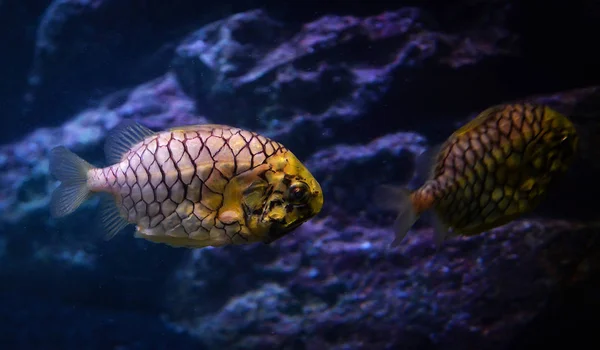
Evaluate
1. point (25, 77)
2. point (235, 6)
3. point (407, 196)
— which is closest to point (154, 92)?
point (235, 6)

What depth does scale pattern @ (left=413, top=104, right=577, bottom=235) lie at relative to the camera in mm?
2439

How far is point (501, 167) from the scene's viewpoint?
2.44 meters

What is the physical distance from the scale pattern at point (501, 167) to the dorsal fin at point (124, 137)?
1.69 meters

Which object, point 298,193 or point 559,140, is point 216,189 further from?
point 559,140

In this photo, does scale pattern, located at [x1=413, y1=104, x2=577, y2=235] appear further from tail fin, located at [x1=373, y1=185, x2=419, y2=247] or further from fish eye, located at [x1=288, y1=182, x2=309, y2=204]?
fish eye, located at [x1=288, y1=182, x2=309, y2=204]

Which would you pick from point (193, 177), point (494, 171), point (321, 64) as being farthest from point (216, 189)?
point (321, 64)

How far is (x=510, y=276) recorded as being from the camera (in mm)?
4383

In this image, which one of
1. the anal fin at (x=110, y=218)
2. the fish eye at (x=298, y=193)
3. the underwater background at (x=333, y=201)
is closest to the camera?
the fish eye at (x=298, y=193)

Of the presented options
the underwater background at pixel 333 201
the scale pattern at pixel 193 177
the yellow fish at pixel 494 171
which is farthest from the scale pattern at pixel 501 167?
the underwater background at pixel 333 201

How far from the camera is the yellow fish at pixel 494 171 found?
8.01 ft

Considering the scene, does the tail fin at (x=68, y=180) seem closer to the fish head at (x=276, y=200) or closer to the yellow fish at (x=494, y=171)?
the fish head at (x=276, y=200)

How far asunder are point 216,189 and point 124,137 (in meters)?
0.79

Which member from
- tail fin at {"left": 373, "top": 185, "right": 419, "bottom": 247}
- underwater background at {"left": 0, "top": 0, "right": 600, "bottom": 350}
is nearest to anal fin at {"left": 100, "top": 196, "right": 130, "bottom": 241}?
tail fin at {"left": 373, "top": 185, "right": 419, "bottom": 247}

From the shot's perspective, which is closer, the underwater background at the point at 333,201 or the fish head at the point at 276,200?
the fish head at the point at 276,200
